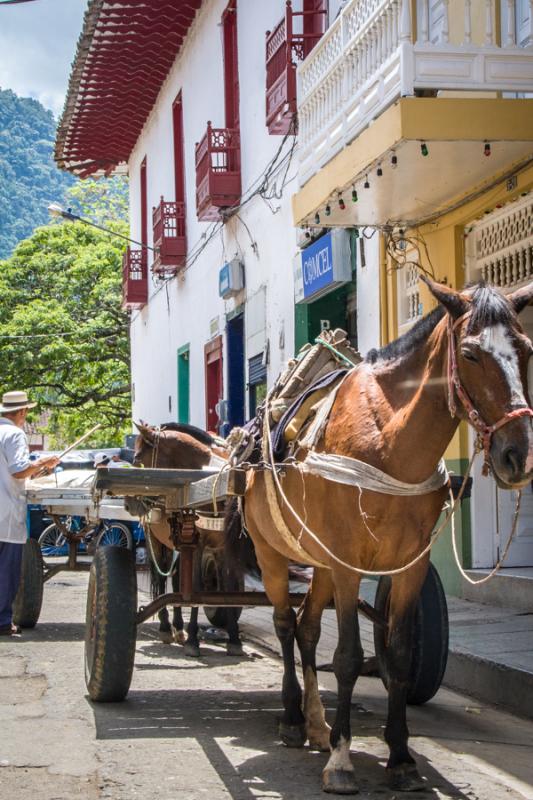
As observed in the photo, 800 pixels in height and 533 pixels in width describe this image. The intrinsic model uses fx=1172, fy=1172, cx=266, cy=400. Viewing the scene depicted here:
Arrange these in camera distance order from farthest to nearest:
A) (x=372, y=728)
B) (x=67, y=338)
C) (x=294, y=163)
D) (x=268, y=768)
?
(x=67, y=338), (x=294, y=163), (x=372, y=728), (x=268, y=768)

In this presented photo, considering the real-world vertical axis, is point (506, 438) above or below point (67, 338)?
below

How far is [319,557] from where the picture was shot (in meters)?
5.09

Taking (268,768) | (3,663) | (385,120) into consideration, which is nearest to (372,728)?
(268,768)

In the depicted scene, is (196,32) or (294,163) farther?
(196,32)

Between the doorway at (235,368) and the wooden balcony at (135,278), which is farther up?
the wooden balcony at (135,278)

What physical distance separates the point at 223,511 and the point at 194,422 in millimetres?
13648

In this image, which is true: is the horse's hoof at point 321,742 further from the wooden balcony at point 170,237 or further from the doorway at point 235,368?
the wooden balcony at point 170,237

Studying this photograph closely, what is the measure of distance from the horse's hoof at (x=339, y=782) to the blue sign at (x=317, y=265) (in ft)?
26.7

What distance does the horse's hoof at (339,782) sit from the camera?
4.59 metres

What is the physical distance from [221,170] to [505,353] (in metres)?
12.7

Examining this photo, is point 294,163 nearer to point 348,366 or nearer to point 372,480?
point 348,366

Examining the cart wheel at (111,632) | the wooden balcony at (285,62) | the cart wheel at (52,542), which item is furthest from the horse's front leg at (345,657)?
the cart wheel at (52,542)

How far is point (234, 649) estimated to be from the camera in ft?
27.2

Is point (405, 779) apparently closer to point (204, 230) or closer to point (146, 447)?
point (146, 447)
